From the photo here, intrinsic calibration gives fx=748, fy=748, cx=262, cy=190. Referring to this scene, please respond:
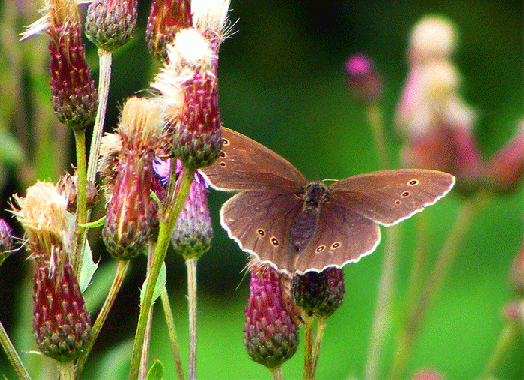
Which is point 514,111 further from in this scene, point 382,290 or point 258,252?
point 258,252

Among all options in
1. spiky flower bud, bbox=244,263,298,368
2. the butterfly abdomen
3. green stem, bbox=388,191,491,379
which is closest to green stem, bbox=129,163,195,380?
spiky flower bud, bbox=244,263,298,368

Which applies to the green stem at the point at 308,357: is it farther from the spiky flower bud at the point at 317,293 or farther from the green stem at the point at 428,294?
the green stem at the point at 428,294

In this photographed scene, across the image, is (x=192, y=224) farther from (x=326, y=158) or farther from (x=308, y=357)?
(x=326, y=158)

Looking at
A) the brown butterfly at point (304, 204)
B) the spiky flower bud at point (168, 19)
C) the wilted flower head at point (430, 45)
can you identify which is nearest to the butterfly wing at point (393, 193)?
the brown butterfly at point (304, 204)

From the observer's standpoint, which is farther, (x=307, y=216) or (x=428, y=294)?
(x=428, y=294)

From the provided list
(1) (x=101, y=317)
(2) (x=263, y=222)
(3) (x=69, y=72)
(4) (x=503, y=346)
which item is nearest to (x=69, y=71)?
(3) (x=69, y=72)
